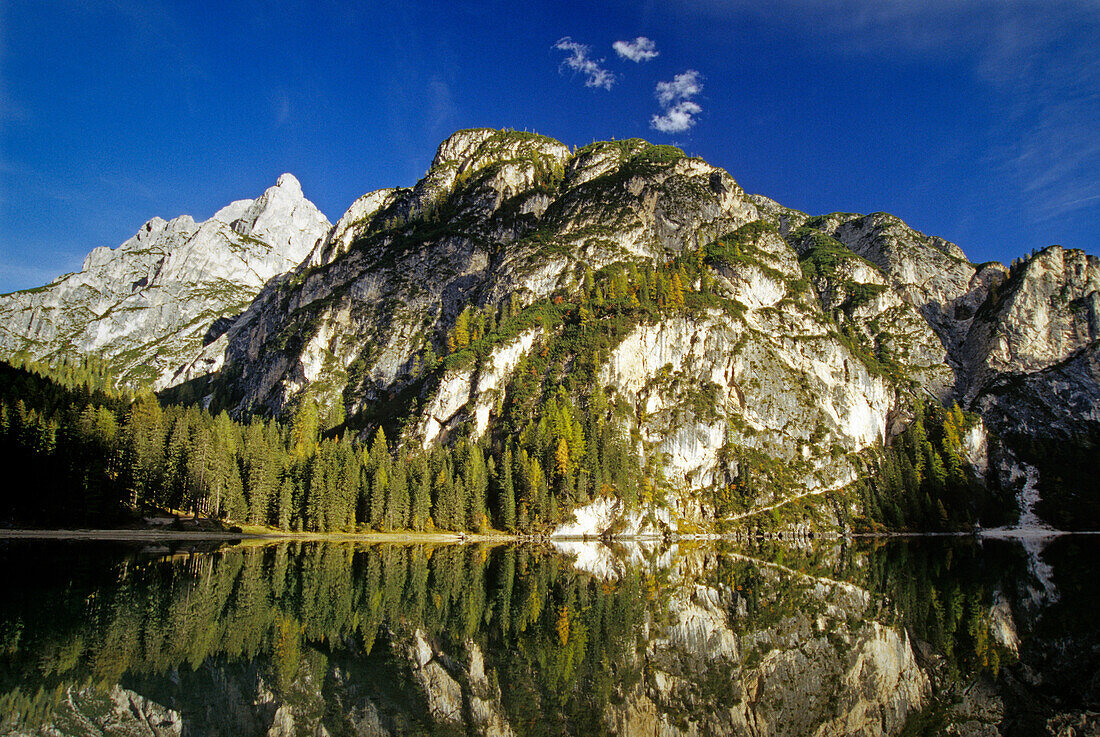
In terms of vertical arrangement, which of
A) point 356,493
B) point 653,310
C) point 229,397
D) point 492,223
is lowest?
point 356,493

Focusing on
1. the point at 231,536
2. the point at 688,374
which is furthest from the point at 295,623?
the point at 688,374

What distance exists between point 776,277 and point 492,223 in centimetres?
9466

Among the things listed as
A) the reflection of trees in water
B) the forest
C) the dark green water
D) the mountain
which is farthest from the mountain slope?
the dark green water

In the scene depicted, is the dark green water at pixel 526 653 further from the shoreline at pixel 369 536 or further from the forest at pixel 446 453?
the forest at pixel 446 453

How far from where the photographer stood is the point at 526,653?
24.9 metres

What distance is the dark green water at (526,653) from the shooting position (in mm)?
18125

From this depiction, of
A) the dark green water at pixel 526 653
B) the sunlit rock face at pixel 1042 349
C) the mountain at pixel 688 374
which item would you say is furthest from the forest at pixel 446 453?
the dark green water at pixel 526 653

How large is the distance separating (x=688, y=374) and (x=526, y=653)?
388ft

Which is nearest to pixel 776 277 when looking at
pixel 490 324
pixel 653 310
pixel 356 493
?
pixel 653 310

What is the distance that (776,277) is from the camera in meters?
167

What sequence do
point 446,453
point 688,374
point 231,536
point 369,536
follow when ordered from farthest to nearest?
point 688,374 → point 446,453 → point 369,536 → point 231,536

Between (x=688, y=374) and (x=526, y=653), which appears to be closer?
(x=526, y=653)

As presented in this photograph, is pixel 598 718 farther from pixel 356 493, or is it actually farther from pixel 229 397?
pixel 229 397

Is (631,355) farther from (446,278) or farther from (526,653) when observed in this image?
(526,653)
